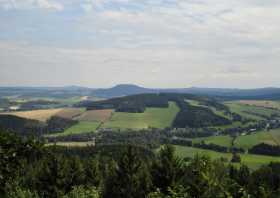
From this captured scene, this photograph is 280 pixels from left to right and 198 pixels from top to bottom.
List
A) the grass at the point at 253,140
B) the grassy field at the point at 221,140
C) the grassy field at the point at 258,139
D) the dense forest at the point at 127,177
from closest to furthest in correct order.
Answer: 1. the dense forest at the point at 127,177
2. the grassy field at the point at 258,139
3. the grass at the point at 253,140
4. the grassy field at the point at 221,140

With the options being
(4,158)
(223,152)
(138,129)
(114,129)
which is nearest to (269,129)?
(223,152)

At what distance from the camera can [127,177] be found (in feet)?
157

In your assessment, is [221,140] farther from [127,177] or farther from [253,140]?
[127,177]

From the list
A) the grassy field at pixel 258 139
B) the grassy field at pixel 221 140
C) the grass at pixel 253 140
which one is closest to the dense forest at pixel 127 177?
the grass at pixel 253 140

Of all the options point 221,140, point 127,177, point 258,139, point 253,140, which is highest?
point 127,177

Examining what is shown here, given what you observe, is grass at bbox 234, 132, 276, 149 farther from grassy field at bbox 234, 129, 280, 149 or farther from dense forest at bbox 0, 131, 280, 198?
dense forest at bbox 0, 131, 280, 198

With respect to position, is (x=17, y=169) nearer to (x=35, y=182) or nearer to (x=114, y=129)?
(x=35, y=182)

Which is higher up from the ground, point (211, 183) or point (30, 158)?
point (211, 183)

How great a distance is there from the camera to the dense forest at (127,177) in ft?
81.9

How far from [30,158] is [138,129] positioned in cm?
10705

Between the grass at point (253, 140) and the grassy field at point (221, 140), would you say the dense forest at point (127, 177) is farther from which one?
the grassy field at point (221, 140)

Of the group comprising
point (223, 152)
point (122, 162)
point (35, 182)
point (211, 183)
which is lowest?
point (223, 152)

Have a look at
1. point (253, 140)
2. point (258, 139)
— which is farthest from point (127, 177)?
point (258, 139)

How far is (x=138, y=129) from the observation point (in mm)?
199250
